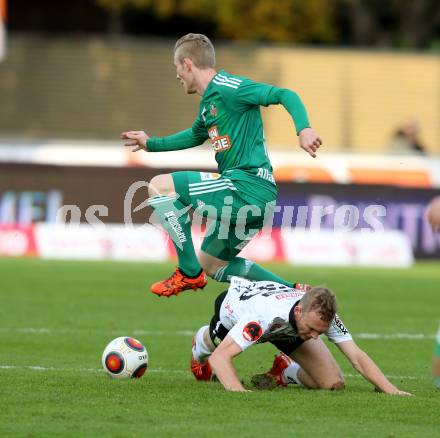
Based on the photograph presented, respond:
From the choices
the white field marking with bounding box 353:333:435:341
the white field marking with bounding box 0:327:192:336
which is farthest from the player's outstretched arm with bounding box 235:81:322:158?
the white field marking with bounding box 353:333:435:341

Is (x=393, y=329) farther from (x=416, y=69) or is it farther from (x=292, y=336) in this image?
(x=416, y=69)

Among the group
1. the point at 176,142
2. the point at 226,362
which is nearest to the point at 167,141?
the point at 176,142

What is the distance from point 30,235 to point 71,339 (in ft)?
33.8

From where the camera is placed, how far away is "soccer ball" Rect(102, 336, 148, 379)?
352 inches

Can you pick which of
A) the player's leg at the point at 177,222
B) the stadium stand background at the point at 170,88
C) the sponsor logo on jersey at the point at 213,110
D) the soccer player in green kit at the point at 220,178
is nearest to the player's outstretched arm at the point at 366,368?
the soccer player in green kit at the point at 220,178

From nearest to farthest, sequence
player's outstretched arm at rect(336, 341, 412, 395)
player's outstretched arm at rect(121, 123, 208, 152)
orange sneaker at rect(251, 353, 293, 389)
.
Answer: player's outstretched arm at rect(336, 341, 412, 395)
orange sneaker at rect(251, 353, 293, 389)
player's outstretched arm at rect(121, 123, 208, 152)

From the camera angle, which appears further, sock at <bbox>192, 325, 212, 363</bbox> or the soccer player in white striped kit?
sock at <bbox>192, 325, 212, 363</bbox>

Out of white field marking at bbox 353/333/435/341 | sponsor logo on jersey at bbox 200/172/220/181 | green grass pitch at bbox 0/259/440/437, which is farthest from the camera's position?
white field marking at bbox 353/333/435/341

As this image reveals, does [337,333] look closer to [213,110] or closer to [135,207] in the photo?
[213,110]

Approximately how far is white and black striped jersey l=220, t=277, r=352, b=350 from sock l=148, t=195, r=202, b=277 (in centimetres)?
55

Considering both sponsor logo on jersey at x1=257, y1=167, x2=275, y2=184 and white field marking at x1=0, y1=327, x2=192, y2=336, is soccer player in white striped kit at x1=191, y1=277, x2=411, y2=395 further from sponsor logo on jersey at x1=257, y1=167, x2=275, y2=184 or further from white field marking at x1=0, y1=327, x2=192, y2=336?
white field marking at x1=0, y1=327, x2=192, y2=336

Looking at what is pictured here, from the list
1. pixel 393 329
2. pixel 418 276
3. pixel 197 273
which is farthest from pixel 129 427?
pixel 418 276

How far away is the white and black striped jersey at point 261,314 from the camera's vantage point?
8.22 meters

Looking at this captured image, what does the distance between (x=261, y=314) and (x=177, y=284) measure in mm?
1157
